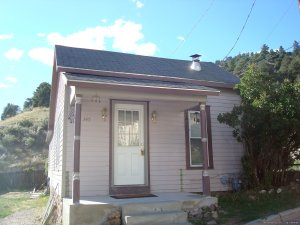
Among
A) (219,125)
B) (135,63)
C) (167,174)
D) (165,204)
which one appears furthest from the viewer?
(135,63)

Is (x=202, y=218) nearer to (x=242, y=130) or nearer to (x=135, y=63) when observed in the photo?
(x=242, y=130)

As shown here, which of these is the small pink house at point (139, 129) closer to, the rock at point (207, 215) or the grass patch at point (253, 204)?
the rock at point (207, 215)

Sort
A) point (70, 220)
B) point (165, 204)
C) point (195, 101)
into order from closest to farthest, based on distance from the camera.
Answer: point (70, 220) → point (165, 204) → point (195, 101)

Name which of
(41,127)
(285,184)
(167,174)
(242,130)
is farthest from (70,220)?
(41,127)

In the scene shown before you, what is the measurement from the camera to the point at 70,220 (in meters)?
6.42

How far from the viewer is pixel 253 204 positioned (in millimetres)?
8758

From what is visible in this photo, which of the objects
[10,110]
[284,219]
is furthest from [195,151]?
[10,110]

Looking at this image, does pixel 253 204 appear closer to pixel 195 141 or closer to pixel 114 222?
pixel 195 141

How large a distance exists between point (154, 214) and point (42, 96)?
63.7m

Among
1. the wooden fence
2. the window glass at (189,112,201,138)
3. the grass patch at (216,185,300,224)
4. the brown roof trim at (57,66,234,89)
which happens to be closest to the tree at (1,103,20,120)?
→ the wooden fence

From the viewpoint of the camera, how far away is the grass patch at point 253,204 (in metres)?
7.61

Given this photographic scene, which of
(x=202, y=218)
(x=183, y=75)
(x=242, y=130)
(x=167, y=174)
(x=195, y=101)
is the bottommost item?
(x=202, y=218)

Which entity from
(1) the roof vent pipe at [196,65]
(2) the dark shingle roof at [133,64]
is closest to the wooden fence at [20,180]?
(2) the dark shingle roof at [133,64]

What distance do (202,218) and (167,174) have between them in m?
2.14
